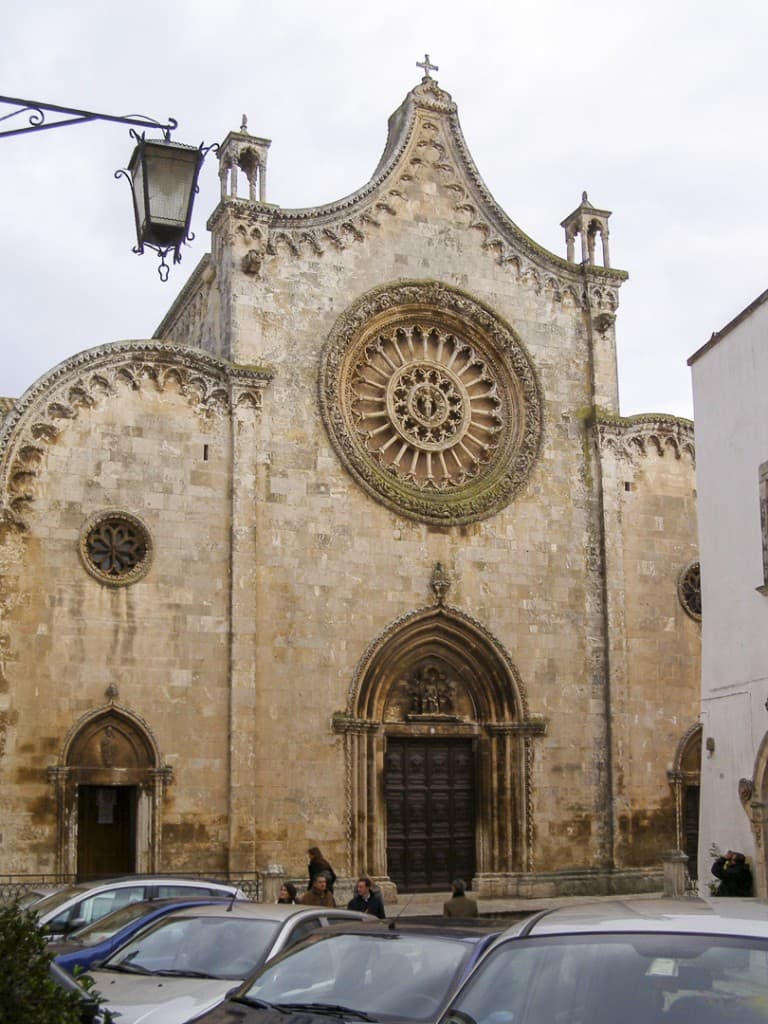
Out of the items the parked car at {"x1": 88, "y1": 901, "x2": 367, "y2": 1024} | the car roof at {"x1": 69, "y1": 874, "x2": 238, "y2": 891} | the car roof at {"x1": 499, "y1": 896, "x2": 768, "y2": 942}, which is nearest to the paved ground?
A: the car roof at {"x1": 69, "y1": 874, "x2": 238, "y2": 891}

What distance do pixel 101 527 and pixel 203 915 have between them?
14034 mm

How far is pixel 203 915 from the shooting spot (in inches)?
409

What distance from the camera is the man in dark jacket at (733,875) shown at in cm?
1889

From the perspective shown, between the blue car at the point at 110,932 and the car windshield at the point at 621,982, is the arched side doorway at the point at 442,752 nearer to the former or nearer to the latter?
the blue car at the point at 110,932

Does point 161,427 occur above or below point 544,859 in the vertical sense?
above

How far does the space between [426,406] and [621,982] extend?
2251 cm

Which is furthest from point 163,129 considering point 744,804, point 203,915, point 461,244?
point 461,244

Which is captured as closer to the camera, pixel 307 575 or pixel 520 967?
pixel 520 967

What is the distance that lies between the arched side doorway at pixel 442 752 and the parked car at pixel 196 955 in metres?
14.6

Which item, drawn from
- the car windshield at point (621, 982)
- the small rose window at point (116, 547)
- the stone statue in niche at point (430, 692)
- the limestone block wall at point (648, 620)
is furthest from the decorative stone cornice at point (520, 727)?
the car windshield at point (621, 982)

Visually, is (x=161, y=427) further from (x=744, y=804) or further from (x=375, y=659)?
(x=744, y=804)

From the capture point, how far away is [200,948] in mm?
9977

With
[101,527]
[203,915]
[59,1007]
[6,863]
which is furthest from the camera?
[101,527]

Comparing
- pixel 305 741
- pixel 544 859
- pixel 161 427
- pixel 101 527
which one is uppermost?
pixel 161 427
